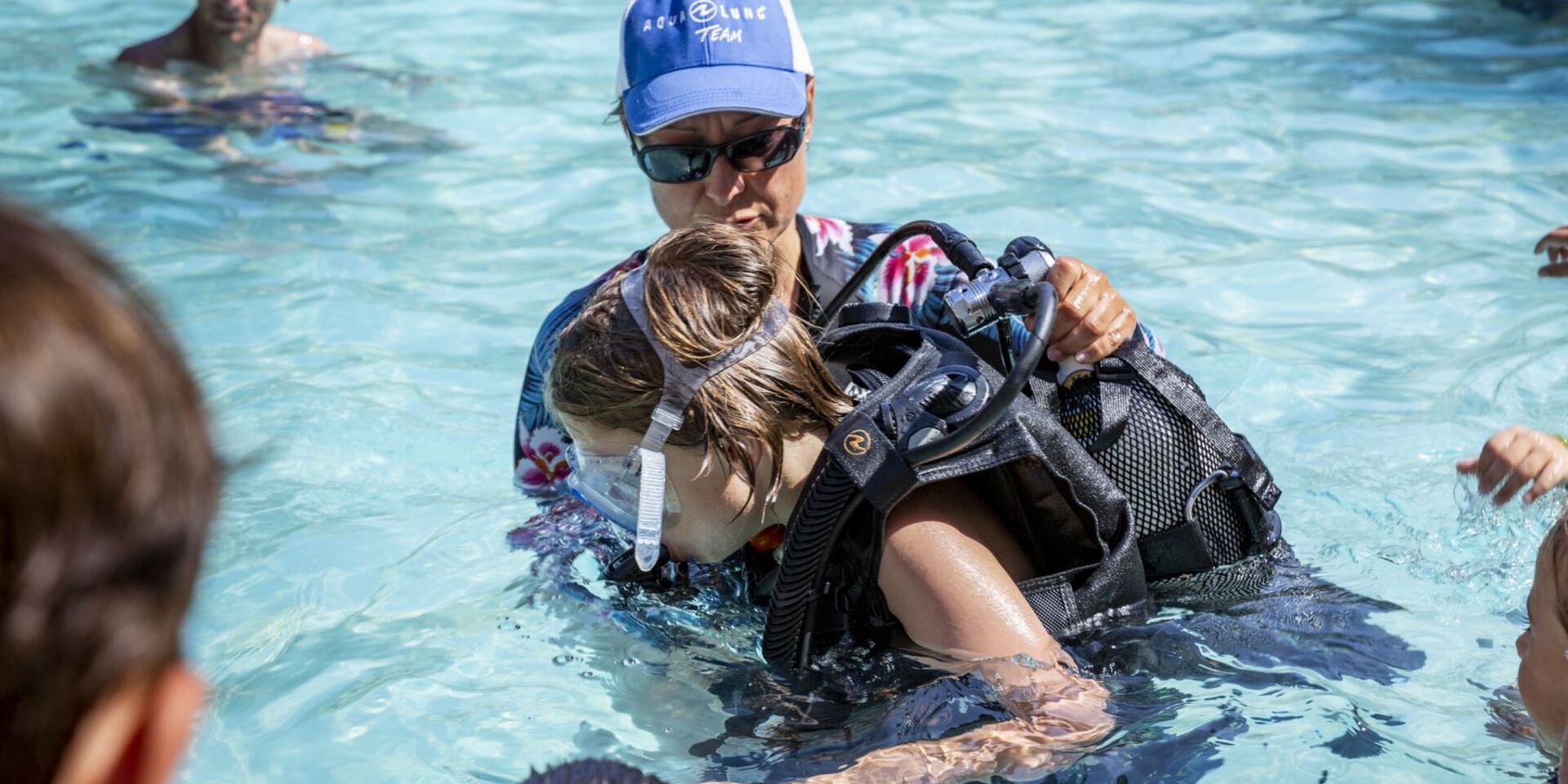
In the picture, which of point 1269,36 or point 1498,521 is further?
point 1269,36

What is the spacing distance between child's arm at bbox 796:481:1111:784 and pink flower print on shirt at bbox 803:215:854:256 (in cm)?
119

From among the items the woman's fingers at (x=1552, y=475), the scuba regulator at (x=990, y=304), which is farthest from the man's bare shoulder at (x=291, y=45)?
the woman's fingers at (x=1552, y=475)

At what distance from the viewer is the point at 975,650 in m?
2.40

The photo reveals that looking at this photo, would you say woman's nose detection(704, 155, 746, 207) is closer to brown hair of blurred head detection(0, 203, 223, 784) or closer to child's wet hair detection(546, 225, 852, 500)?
child's wet hair detection(546, 225, 852, 500)

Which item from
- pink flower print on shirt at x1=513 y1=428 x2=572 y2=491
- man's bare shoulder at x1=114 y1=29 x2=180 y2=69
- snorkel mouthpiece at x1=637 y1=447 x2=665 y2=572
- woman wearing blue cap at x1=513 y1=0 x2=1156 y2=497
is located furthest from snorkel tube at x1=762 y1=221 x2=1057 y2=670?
man's bare shoulder at x1=114 y1=29 x2=180 y2=69

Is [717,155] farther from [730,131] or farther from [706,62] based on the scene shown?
[706,62]

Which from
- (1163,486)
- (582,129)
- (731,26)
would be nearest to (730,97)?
(731,26)

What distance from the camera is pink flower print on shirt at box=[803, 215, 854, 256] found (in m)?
3.57

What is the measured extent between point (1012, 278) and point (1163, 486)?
1.82ft

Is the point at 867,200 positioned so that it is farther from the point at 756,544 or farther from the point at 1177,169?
the point at 756,544

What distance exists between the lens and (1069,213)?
20.5ft

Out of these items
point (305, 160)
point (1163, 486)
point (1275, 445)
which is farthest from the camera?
point (305, 160)

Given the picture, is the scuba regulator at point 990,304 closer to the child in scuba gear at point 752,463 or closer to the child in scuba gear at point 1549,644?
the child in scuba gear at point 752,463

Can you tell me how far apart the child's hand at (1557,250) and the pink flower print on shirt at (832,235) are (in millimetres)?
1687
